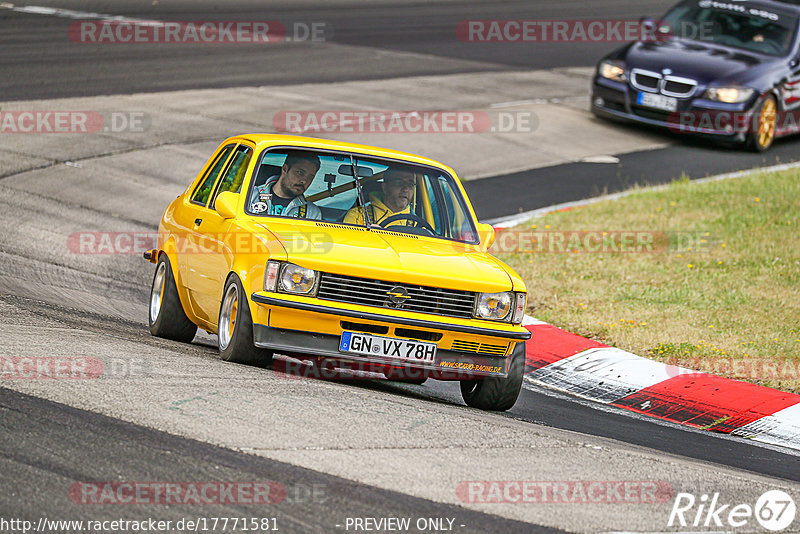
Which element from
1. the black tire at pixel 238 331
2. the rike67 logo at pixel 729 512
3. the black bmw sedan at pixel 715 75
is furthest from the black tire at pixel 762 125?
the rike67 logo at pixel 729 512

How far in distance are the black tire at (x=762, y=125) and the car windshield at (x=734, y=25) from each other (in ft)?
3.31

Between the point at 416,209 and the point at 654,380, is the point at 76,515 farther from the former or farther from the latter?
the point at 654,380

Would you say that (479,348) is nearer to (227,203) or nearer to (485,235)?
(485,235)

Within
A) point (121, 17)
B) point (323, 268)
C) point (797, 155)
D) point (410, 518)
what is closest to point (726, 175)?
point (797, 155)

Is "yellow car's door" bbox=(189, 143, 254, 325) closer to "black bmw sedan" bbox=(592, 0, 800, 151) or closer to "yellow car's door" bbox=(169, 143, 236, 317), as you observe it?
"yellow car's door" bbox=(169, 143, 236, 317)

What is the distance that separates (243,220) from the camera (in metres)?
7.89

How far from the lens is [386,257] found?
24.3 feet

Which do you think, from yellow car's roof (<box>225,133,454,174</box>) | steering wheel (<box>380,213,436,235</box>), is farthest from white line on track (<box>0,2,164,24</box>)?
steering wheel (<box>380,213,436,235</box>)

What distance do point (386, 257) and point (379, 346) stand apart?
584mm

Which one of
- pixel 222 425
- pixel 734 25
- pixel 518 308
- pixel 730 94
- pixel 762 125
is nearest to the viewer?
pixel 222 425

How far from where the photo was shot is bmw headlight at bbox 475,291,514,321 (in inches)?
292

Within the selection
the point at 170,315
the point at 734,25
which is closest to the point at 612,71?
the point at 734,25

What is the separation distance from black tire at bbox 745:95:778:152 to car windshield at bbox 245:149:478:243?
36.7ft

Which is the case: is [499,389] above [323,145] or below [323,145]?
below
